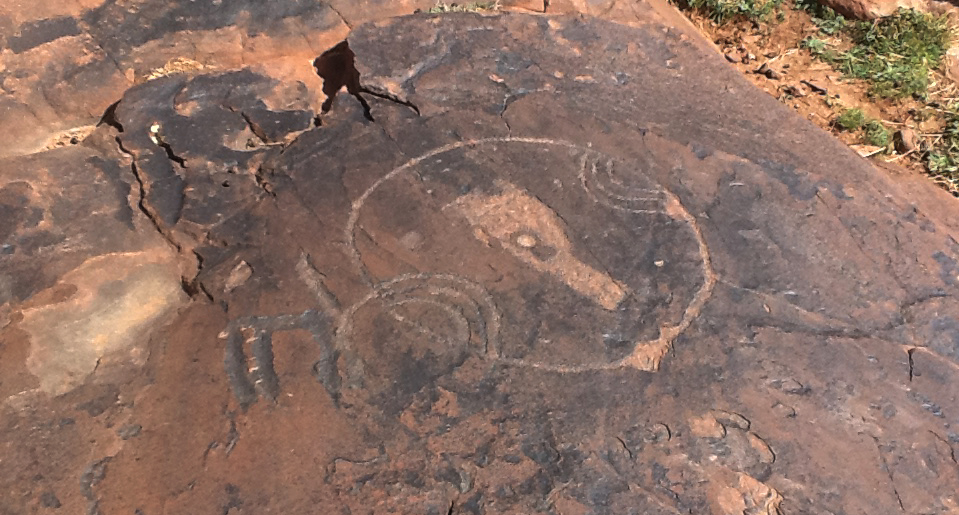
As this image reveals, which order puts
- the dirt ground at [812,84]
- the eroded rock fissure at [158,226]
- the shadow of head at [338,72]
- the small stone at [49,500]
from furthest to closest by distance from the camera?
the dirt ground at [812,84]
the shadow of head at [338,72]
the eroded rock fissure at [158,226]
the small stone at [49,500]

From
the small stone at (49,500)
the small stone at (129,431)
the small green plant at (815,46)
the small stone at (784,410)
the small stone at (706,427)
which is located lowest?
the small green plant at (815,46)

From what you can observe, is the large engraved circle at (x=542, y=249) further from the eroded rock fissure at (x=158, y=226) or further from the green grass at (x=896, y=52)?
the green grass at (x=896, y=52)

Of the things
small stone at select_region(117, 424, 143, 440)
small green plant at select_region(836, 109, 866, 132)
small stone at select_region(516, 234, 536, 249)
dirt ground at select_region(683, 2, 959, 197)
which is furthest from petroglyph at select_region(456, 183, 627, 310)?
small green plant at select_region(836, 109, 866, 132)

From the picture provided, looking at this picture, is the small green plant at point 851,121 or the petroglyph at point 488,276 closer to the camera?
the petroglyph at point 488,276

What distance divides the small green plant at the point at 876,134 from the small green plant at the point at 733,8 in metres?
0.92

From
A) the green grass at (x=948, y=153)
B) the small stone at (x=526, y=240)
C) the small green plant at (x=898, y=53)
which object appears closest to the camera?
the small stone at (x=526, y=240)

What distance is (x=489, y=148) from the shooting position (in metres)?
2.55

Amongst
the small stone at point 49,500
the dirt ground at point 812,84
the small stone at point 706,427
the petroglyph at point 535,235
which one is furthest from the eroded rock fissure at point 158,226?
the dirt ground at point 812,84

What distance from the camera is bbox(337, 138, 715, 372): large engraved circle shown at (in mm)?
2084

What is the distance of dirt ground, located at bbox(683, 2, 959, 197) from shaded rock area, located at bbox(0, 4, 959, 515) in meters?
0.99

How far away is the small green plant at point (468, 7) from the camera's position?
11.0ft

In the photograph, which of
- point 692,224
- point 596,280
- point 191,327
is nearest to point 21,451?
point 191,327

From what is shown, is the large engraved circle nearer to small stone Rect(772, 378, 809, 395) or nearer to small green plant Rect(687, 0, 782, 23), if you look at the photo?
small stone Rect(772, 378, 809, 395)

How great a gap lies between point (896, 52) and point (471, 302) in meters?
3.07
